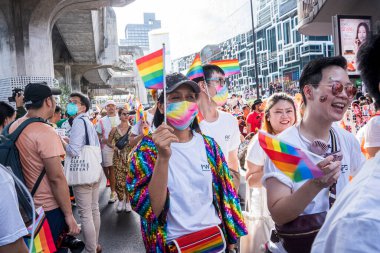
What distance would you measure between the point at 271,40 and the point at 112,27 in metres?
61.6

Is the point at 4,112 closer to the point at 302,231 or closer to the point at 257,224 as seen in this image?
the point at 257,224

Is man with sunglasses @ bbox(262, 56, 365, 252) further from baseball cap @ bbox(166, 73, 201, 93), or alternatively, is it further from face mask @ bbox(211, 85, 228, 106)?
face mask @ bbox(211, 85, 228, 106)

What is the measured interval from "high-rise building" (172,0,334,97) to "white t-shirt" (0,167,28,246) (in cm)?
5827

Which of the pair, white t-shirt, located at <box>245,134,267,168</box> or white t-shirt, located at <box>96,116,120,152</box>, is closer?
white t-shirt, located at <box>245,134,267,168</box>

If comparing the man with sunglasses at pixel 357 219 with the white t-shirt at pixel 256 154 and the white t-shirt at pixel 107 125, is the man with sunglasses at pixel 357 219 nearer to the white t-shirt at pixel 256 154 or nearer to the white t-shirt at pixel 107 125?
the white t-shirt at pixel 256 154

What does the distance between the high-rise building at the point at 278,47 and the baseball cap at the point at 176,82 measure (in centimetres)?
5744

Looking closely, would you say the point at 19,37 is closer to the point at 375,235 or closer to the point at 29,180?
the point at 29,180

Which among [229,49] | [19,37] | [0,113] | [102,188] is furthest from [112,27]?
[229,49]

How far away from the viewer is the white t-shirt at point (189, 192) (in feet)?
7.00

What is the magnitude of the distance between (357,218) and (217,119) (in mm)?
3132

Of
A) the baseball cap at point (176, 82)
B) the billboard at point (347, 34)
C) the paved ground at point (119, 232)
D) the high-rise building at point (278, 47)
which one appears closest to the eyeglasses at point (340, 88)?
the baseball cap at point (176, 82)

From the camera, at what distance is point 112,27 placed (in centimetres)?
2588

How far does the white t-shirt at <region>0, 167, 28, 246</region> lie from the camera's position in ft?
5.31

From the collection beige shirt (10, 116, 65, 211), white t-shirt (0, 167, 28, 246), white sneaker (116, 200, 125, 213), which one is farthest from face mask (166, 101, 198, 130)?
white sneaker (116, 200, 125, 213)
